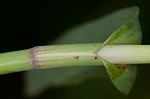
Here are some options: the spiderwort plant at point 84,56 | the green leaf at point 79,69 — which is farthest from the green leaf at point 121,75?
the green leaf at point 79,69

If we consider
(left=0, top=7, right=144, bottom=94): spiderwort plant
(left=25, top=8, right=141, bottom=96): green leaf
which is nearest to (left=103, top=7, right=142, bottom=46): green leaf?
(left=0, top=7, right=144, bottom=94): spiderwort plant

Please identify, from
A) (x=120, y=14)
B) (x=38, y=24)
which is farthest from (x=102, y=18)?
(x=38, y=24)

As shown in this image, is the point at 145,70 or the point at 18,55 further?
the point at 145,70

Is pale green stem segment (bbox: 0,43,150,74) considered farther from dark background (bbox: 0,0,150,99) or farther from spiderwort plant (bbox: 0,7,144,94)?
dark background (bbox: 0,0,150,99)

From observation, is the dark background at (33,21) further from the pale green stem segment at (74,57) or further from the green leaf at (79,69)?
the pale green stem segment at (74,57)

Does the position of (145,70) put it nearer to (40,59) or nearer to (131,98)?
(131,98)

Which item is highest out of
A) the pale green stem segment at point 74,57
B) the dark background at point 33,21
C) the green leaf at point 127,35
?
the dark background at point 33,21
